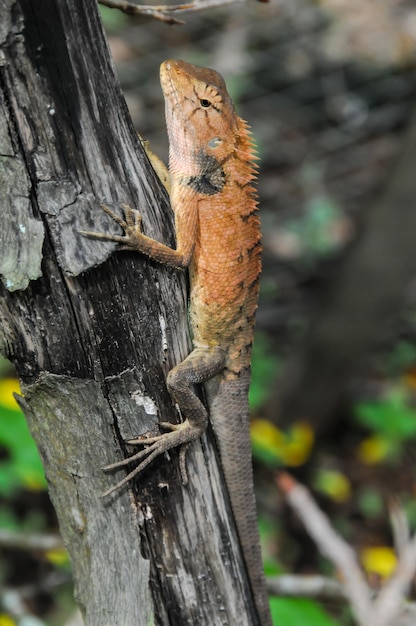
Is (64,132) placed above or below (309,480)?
above

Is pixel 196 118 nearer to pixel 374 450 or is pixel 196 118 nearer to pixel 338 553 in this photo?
pixel 338 553

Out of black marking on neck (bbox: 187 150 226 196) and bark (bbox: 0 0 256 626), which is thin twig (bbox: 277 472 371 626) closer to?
bark (bbox: 0 0 256 626)

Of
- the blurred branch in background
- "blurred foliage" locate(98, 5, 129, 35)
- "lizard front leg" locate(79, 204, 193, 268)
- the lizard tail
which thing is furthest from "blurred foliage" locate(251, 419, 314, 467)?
"blurred foliage" locate(98, 5, 129, 35)

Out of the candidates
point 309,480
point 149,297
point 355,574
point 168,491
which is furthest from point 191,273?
point 309,480

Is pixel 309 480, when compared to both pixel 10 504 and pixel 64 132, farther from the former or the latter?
pixel 64 132

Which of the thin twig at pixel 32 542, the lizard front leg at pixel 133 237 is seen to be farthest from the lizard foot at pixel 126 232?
the thin twig at pixel 32 542
